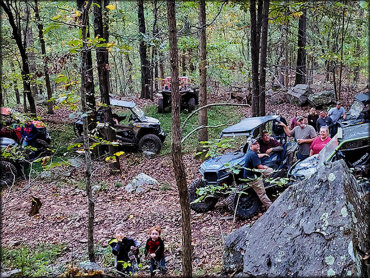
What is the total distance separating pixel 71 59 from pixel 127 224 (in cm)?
447

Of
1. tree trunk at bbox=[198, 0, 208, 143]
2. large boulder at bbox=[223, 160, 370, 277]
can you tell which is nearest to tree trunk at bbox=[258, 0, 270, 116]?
tree trunk at bbox=[198, 0, 208, 143]

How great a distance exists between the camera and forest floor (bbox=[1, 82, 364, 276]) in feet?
19.3

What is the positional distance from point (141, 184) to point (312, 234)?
6875 millimetres

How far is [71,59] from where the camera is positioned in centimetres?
454

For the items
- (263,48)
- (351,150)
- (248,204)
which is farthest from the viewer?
(263,48)

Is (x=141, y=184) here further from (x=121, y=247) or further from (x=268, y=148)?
(x=121, y=247)

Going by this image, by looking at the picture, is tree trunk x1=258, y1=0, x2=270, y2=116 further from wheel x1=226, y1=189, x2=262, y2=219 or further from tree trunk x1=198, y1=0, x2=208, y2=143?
wheel x1=226, y1=189, x2=262, y2=219

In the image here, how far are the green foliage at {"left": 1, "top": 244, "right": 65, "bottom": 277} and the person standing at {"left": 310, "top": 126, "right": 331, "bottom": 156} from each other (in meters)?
6.47

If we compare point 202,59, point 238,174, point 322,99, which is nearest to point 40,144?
point 202,59

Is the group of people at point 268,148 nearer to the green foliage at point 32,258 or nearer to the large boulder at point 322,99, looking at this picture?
the green foliage at point 32,258

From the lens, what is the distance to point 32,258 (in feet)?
19.3

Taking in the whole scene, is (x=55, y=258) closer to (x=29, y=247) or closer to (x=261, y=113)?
(x=29, y=247)

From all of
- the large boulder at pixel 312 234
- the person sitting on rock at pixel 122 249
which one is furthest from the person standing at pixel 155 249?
the large boulder at pixel 312 234

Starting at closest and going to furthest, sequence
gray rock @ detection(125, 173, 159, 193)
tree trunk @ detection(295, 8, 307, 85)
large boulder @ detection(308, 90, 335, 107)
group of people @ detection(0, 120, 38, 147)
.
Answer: gray rock @ detection(125, 173, 159, 193)
group of people @ detection(0, 120, 38, 147)
large boulder @ detection(308, 90, 335, 107)
tree trunk @ detection(295, 8, 307, 85)
